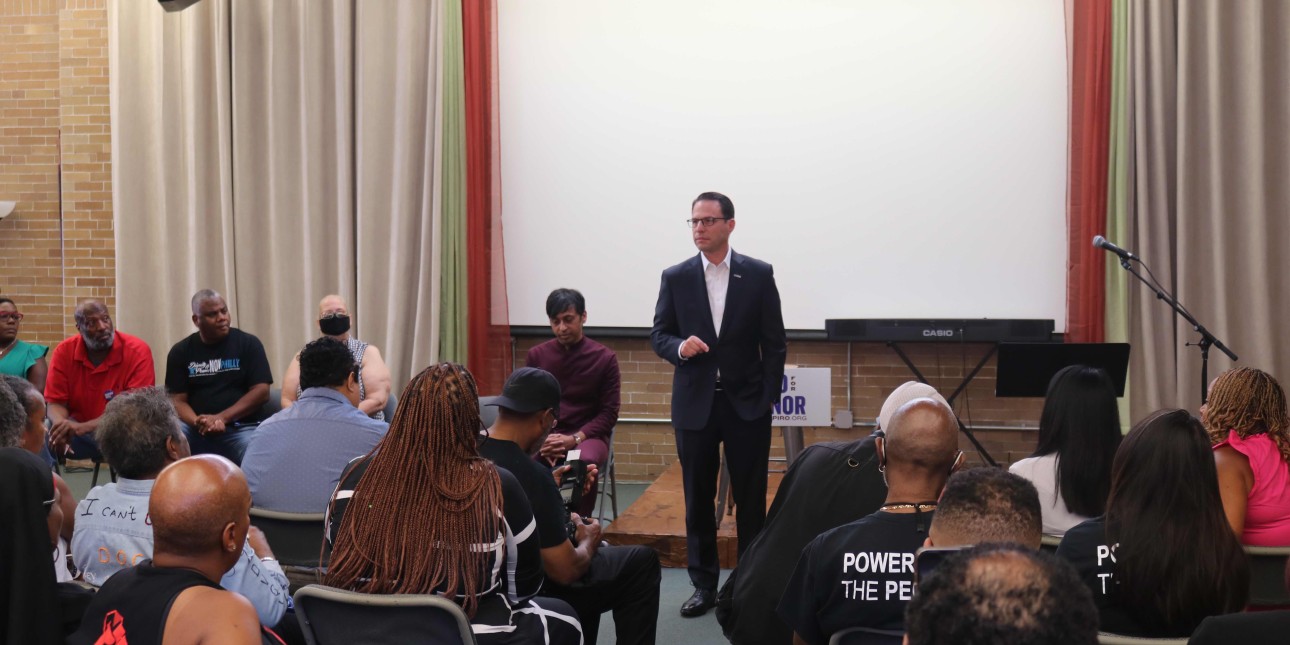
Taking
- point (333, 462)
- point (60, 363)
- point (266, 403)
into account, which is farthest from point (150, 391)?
point (60, 363)

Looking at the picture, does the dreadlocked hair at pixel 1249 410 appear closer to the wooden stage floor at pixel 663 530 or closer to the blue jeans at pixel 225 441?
the wooden stage floor at pixel 663 530

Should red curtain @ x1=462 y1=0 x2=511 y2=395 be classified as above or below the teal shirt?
above

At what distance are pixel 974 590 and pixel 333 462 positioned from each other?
248 cm

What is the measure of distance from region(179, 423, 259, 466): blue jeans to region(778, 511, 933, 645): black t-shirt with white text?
3.91 meters

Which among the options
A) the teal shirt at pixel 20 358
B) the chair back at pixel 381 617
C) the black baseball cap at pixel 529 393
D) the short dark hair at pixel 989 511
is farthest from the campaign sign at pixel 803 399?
the teal shirt at pixel 20 358

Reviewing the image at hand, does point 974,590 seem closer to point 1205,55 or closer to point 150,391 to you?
point 150,391

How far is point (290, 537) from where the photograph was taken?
298cm

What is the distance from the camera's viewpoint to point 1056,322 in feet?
21.1

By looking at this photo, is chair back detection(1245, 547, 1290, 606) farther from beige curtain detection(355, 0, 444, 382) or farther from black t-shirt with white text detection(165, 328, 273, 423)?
beige curtain detection(355, 0, 444, 382)

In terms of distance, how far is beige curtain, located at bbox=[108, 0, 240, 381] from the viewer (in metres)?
7.17

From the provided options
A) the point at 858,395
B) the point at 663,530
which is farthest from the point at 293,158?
the point at 858,395

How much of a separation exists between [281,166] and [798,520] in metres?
5.48

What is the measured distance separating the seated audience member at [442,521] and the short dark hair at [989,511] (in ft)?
3.11

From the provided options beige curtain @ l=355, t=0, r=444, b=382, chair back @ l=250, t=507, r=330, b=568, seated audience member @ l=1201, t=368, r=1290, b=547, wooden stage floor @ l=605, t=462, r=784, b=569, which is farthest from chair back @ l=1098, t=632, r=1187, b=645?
beige curtain @ l=355, t=0, r=444, b=382
